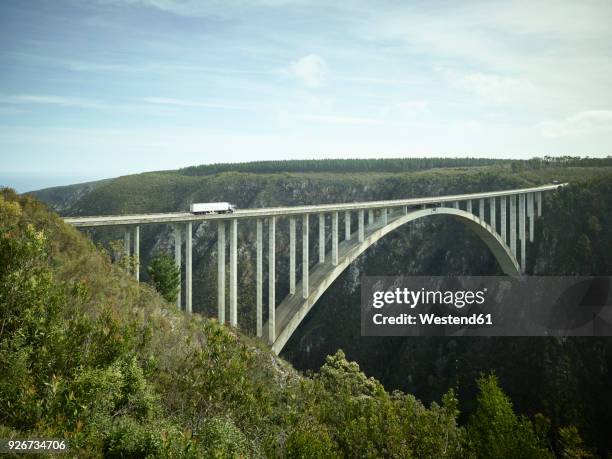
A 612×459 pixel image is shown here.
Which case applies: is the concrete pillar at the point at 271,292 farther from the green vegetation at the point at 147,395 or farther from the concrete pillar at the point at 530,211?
the concrete pillar at the point at 530,211

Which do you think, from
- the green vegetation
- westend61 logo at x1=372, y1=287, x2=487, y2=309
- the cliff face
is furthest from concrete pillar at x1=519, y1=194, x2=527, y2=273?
the green vegetation

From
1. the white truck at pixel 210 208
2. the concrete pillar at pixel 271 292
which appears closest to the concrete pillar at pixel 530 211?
the concrete pillar at pixel 271 292

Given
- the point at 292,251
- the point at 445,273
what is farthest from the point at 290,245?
the point at 445,273

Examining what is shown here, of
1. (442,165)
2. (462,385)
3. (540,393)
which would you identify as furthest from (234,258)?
(442,165)

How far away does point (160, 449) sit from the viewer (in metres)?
7.60

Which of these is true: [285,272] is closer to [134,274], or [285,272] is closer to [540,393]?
[540,393]

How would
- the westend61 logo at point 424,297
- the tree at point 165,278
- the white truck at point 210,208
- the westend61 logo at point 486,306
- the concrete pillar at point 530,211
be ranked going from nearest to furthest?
the white truck at point 210,208 → the tree at point 165,278 → the westend61 logo at point 486,306 → the concrete pillar at point 530,211 → the westend61 logo at point 424,297

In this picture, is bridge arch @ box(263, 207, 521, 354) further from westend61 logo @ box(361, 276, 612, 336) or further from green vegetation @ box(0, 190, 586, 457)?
westend61 logo @ box(361, 276, 612, 336)

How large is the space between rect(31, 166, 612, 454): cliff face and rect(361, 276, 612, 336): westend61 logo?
4.69ft

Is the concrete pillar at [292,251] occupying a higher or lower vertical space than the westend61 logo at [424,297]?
higher

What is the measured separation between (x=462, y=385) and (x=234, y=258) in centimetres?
2770

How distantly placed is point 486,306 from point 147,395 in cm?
4909

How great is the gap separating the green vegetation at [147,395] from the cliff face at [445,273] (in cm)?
2672

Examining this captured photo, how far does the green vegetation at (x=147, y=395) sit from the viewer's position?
310 inches
